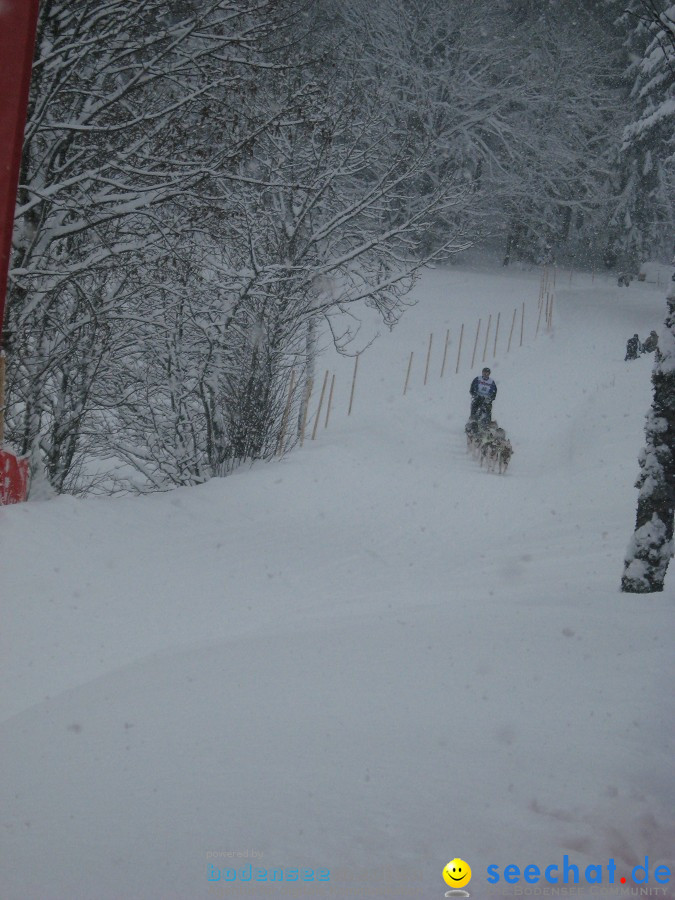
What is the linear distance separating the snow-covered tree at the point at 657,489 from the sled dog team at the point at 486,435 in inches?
389

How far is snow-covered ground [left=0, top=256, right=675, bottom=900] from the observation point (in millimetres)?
3717

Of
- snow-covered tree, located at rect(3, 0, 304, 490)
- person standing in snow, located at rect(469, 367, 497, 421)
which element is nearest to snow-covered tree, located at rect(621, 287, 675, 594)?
snow-covered tree, located at rect(3, 0, 304, 490)

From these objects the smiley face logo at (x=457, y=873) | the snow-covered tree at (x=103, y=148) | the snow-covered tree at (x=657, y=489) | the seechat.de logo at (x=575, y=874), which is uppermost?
the snow-covered tree at (x=103, y=148)

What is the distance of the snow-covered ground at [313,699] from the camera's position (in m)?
3.72

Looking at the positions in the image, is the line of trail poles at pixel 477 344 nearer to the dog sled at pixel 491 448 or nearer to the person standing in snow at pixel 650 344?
the dog sled at pixel 491 448

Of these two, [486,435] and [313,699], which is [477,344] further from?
[313,699]

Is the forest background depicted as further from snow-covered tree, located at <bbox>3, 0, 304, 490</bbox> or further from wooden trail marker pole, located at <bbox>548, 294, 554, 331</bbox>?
wooden trail marker pole, located at <bbox>548, 294, 554, 331</bbox>

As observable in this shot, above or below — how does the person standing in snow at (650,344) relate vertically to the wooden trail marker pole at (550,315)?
below

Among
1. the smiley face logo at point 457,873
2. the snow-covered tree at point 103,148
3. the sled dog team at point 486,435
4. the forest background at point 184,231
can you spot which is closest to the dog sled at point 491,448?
the sled dog team at point 486,435

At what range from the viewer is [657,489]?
26.6 feet

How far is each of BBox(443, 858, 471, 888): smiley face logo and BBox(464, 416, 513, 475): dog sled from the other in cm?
1485

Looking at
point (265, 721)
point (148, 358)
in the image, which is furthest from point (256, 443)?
point (265, 721)

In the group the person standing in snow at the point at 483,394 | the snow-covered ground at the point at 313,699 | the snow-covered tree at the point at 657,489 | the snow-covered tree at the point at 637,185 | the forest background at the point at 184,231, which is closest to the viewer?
the snow-covered ground at the point at 313,699

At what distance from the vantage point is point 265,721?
5.05 meters
